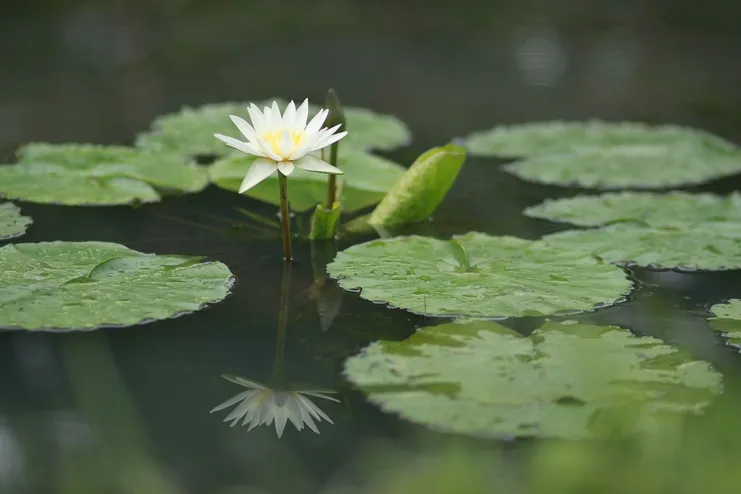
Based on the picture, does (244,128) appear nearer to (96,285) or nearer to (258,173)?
(258,173)

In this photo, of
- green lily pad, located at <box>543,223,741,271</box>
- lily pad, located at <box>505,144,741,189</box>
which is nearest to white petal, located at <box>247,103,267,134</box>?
green lily pad, located at <box>543,223,741,271</box>

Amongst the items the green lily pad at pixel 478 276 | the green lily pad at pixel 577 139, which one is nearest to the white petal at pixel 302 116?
the green lily pad at pixel 478 276

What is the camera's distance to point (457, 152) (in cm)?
198

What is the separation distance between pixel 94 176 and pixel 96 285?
705mm

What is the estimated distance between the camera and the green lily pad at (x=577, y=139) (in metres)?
2.75

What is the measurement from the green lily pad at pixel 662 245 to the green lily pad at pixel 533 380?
1.36ft

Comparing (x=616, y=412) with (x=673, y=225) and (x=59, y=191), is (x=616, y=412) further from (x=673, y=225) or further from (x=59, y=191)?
(x=59, y=191)

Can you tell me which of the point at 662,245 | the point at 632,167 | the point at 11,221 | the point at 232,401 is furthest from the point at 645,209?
the point at 11,221

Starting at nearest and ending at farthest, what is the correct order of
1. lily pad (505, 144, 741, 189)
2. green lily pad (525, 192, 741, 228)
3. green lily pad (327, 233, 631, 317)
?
green lily pad (327, 233, 631, 317), green lily pad (525, 192, 741, 228), lily pad (505, 144, 741, 189)

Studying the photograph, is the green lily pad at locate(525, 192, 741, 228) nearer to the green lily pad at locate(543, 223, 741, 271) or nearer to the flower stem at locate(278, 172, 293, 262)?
the green lily pad at locate(543, 223, 741, 271)

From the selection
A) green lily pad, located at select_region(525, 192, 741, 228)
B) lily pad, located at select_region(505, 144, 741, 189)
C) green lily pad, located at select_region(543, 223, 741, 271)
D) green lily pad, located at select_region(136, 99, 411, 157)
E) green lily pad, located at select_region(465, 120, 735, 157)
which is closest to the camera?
green lily pad, located at select_region(543, 223, 741, 271)

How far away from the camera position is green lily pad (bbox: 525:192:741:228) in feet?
6.84

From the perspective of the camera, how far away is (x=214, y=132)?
9.06 feet

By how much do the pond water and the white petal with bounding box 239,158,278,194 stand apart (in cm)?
22
